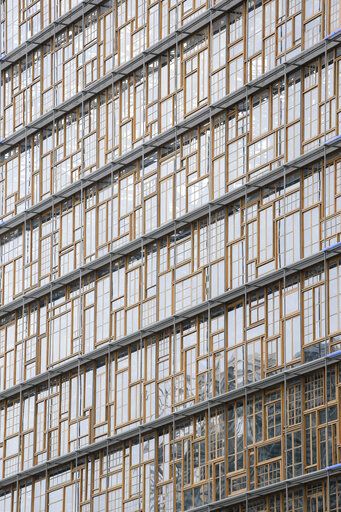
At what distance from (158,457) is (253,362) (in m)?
5.31

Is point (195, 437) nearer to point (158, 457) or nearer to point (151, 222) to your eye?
point (158, 457)

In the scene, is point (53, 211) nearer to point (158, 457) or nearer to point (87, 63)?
point (87, 63)

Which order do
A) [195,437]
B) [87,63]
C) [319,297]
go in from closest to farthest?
[319,297]
[195,437]
[87,63]

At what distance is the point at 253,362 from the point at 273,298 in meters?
2.08

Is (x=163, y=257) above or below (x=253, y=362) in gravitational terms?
above

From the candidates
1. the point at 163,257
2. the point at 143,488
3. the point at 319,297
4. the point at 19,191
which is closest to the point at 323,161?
the point at 319,297

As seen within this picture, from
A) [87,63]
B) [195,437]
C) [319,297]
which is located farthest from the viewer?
[87,63]

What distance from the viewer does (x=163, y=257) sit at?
64.6 metres

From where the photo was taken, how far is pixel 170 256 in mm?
64312

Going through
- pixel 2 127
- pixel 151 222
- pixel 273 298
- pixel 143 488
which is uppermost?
pixel 2 127

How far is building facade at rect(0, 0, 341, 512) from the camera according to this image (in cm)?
5831

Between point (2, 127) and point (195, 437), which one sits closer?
point (195, 437)

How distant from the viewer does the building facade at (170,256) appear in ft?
191

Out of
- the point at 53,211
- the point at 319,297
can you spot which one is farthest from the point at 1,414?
the point at 319,297
